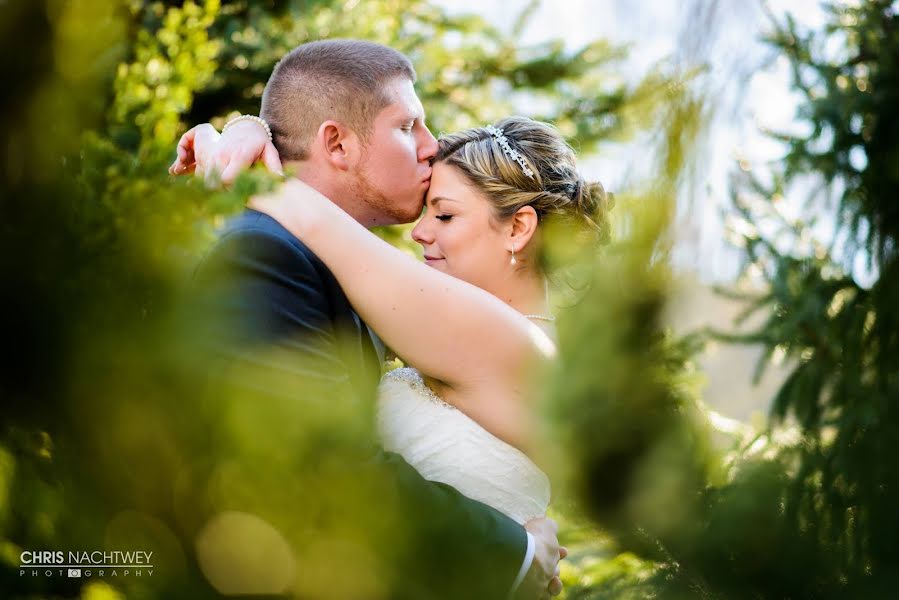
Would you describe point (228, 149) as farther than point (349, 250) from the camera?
Yes

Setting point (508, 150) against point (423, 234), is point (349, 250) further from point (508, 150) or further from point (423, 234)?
point (508, 150)

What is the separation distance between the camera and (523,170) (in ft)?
10.7

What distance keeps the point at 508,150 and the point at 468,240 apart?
0.43 meters

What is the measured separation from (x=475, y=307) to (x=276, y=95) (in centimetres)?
155

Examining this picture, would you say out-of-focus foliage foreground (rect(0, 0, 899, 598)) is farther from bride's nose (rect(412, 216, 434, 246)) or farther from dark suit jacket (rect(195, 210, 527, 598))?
bride's nose (rect(412, 216, 434, 246))

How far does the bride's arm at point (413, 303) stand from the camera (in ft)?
7.29

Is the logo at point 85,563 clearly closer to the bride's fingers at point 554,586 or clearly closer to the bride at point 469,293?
the bride at point 469,293

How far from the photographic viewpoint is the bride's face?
126 inches

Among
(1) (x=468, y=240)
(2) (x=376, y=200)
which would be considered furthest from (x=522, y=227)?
(2) (x=376, y=200)

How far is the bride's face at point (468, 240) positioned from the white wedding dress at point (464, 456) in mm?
667

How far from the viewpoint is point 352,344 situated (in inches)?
99.9

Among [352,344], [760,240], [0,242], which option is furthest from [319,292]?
[0,242]

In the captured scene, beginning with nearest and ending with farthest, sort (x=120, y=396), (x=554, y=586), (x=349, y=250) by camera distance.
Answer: (x=120, y=396)
(x=554, y=586)
(x=349, y=250)

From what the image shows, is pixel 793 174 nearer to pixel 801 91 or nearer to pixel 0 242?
pixel 801 91
